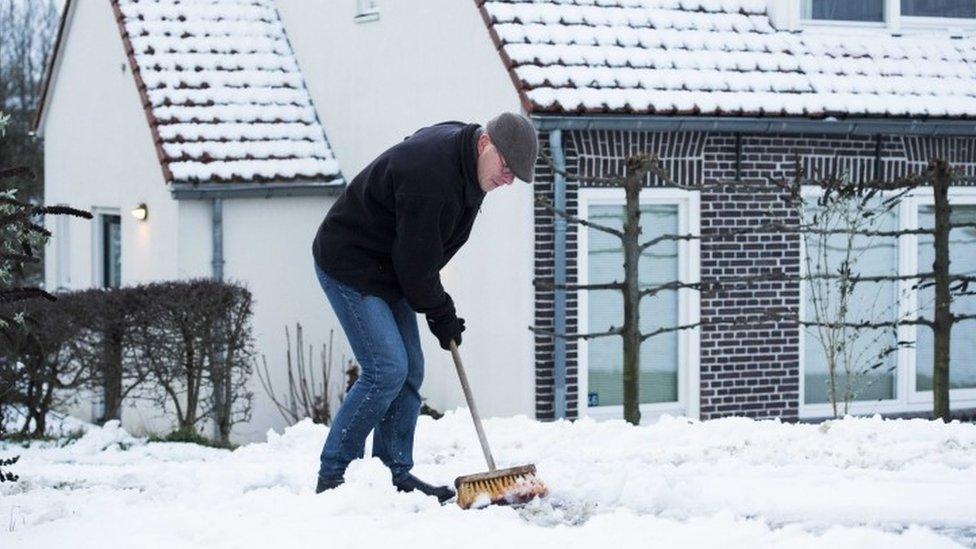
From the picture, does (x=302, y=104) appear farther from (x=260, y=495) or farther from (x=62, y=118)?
(x=260, y=495)

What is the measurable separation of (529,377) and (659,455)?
15.2 ft

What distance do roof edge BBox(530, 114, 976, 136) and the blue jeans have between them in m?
5.27

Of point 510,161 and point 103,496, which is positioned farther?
point 103,496

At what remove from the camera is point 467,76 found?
558 inches

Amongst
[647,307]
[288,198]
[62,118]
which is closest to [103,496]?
[647,307]

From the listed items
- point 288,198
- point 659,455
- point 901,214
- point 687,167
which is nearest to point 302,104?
point 288,198

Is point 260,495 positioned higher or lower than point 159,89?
lower

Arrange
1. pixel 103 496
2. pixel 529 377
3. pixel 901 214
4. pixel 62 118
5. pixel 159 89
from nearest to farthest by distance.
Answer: pixel 103 496 < pixel 529 377 < pixel 901 214 < pixel 159 89 < pixel 62 118

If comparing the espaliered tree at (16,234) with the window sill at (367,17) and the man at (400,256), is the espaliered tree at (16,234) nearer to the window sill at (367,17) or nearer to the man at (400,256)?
the man at (400,256)

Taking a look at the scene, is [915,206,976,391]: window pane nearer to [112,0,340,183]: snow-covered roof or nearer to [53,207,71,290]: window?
[112,0,340,183]: snow-covered roof

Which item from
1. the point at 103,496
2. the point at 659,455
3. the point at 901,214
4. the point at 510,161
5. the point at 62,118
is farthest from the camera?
the point at 62,118

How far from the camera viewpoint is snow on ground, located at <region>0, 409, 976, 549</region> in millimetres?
6730

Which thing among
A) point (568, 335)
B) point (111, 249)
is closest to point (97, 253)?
point (111, 249)

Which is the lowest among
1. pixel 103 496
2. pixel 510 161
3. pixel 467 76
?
pixel 103 496
